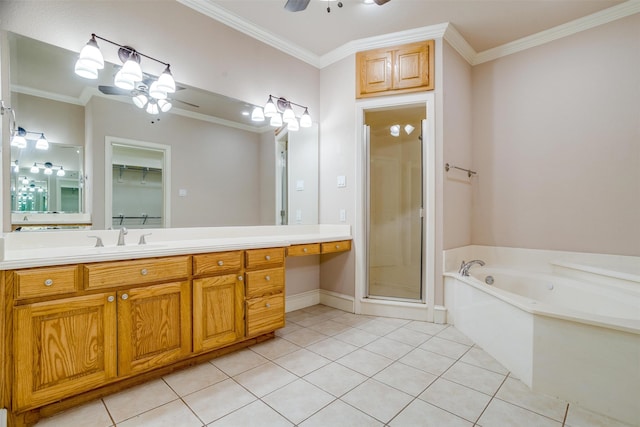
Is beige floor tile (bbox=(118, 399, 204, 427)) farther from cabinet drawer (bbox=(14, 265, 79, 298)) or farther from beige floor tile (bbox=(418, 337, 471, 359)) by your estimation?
beige floor tile (bbox=(418, 337, 471, 359))

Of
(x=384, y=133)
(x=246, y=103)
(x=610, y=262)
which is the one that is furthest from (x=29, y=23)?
(x=610, y=262)

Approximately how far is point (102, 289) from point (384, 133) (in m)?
2.87

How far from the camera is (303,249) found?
8.80ft

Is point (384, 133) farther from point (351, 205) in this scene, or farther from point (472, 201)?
point (472, 201)

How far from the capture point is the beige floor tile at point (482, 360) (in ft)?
6.52

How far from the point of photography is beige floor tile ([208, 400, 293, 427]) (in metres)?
1.46

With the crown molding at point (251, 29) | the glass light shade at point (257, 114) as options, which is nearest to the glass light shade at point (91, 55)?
the crown molding at point (251, 29)

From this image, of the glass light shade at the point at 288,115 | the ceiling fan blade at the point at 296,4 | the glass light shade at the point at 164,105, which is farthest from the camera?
the glass light shade at the point at 288,115

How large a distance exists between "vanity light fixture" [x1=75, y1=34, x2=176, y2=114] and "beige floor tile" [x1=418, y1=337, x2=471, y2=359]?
8.96 ft

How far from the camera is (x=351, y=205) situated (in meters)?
3.08

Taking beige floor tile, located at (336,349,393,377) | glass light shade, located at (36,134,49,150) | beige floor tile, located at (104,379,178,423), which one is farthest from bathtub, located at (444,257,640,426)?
glass light shade, located at (36,134,49,150)

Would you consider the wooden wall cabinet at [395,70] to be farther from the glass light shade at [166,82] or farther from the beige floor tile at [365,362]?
the beige floor tile at [365,362]

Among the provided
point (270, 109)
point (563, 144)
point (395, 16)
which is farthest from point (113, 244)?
point (563, 144)

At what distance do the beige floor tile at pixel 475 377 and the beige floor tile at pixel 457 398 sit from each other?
2.2 inches
